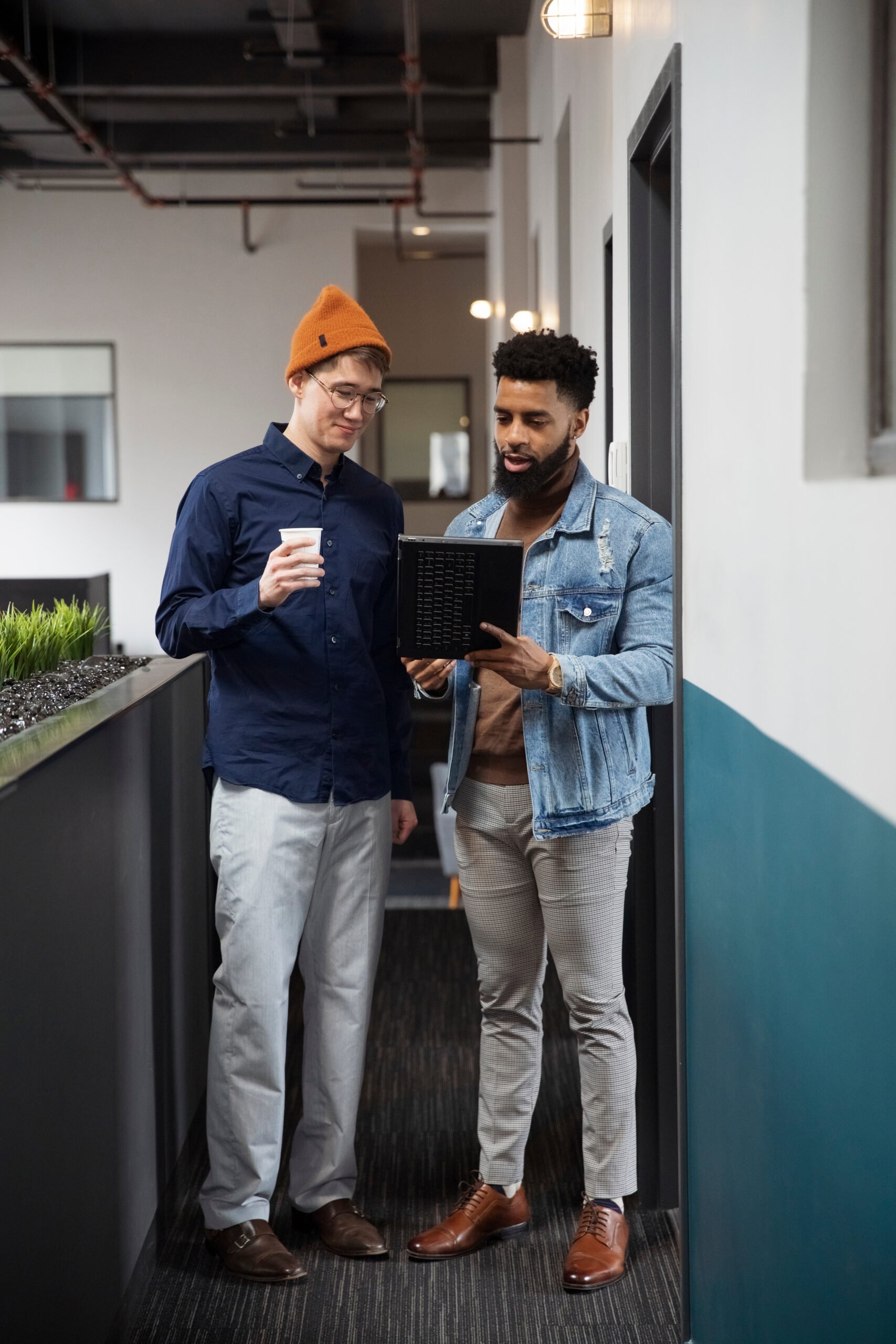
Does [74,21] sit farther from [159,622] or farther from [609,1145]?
[609,1145]

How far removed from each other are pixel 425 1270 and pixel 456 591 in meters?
1.23

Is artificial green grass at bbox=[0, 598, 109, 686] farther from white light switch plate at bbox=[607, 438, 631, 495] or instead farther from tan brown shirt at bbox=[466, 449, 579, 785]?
white light switch plate at bbox=[607, 438, 631, 495]

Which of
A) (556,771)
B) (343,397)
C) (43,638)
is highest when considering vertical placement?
(343,397)

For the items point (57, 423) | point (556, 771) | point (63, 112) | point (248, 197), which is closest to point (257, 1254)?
point (556, 771)

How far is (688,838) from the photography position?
1.86 metres

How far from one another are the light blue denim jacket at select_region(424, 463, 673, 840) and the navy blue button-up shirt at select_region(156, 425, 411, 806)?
0.30 m

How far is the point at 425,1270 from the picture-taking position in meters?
2.19

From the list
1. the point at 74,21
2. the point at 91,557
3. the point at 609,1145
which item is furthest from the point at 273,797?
the point at 91,557

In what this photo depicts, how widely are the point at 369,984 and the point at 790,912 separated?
1132mm

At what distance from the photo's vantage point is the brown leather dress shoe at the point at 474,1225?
2.21 m

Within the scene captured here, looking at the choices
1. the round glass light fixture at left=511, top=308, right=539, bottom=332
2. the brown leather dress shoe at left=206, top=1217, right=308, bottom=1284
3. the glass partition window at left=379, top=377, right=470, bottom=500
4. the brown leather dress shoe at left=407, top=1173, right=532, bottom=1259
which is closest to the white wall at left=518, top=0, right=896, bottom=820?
the brown leather dress shoe at left=407, top=1173, right=532, bottom=1259

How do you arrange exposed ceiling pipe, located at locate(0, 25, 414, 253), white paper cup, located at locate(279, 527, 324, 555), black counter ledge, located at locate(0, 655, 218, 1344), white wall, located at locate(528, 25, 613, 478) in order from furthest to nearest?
1. exposed ceiling pipe, located at locate(0, 25, 414, 253)
2. white wall, located at locate(528, 25, 613, 478)
3. white paper cup, located at locate(279, 527, 324, 555)
4. black counter ledge, located at locate(0, 655, 218, 1344)

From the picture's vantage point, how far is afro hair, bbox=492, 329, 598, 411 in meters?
2.02

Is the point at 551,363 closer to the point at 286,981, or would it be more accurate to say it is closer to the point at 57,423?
the point at 286,981
